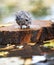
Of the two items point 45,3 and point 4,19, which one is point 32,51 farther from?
point 45,3

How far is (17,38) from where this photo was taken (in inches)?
49.6

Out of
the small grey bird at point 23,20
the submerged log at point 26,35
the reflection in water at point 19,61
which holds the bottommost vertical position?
the reflection in water at point 19,61

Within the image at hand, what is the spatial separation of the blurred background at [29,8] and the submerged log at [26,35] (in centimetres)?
58

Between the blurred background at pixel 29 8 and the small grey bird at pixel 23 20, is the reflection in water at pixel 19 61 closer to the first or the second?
the small grey bird at pixel 23 20

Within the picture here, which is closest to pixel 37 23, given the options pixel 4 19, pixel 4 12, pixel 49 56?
pixel 49 56

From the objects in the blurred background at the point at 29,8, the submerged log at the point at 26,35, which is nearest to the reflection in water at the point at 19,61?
the submerged log at the point at 26,35

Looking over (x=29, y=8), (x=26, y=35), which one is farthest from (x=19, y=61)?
(x=29, y=8)

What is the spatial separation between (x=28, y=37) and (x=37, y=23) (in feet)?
0.49

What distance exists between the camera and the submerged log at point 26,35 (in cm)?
126

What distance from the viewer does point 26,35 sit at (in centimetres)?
127

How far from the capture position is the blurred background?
1978 mm

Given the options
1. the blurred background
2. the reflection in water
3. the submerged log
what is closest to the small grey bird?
the submerged log

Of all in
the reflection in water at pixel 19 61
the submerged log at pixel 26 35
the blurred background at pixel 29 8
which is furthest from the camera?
the blurred background at pixel 29 8

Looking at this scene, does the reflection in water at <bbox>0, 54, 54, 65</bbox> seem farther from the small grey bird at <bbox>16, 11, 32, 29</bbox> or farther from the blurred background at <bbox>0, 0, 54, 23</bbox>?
the blurred background at <bbox>0, 0, 54, 23</bbox>
